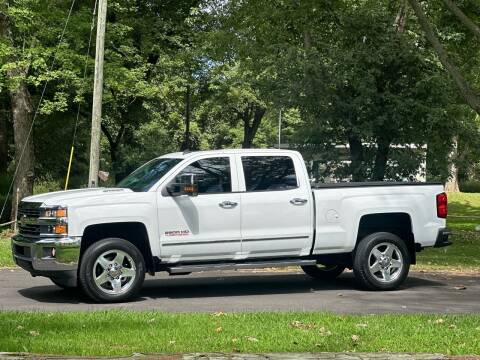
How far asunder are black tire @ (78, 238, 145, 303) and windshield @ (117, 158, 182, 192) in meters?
0.88

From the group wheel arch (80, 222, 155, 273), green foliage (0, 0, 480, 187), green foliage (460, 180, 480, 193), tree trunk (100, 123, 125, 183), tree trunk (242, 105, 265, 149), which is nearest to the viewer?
wheel arch (80, 222, 155, 273)

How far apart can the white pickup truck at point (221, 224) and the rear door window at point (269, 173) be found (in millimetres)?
16

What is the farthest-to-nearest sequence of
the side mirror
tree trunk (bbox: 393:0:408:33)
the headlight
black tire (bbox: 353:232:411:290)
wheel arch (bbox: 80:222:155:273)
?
tree trunk (bbox: 393:0:408:33) → black tire (bbox: 353:232:411:290) → the side mirror → wheel arch (bbox: 80:222:155:273) → the headlight

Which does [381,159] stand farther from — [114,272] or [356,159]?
[114,272]

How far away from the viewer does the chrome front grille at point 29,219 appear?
388 inches

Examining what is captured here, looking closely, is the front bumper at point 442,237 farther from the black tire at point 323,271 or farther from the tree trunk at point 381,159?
the tree trunk at point 381,159

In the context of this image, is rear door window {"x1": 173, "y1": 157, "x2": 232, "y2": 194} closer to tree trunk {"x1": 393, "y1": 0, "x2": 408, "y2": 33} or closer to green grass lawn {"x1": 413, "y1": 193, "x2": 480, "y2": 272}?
green grass lawn {"x1": 413, "y1": 193, "x2": 480, "y2": 272}

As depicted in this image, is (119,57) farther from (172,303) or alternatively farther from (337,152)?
(172,303)

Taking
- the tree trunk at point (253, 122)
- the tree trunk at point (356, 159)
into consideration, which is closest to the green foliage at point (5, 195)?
the tree trunk at point (356, 159)

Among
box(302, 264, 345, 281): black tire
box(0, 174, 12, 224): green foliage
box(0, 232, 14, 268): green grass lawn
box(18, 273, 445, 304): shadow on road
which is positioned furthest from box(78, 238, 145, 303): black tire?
box(0, 174, 12, 224): green foliage

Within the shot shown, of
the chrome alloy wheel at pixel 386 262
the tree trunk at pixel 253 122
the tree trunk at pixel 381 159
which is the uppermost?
the tree trunk at pixel 253 122

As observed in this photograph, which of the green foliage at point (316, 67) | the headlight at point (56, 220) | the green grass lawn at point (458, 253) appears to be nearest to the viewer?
the headlight at point (56, 220)

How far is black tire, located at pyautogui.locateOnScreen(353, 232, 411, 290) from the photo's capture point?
11.1 metres

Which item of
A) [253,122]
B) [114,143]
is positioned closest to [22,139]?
[114,143]
